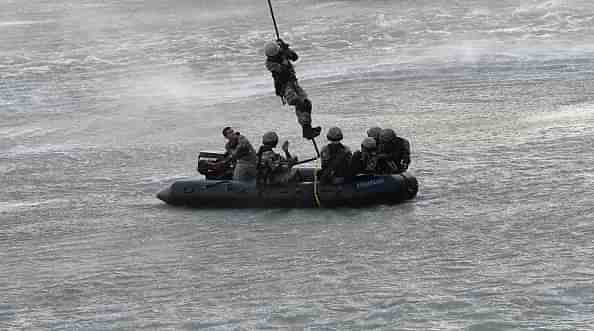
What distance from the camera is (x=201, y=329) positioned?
12.3m

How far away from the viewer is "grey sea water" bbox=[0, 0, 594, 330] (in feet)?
42.1

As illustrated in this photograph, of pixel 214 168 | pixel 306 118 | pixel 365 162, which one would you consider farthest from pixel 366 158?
pixel 214 168

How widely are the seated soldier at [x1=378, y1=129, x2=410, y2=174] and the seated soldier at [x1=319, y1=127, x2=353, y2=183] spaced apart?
A: 1.57 feet

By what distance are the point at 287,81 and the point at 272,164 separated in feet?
5.61

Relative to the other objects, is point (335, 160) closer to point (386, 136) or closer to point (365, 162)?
point (365, 162)

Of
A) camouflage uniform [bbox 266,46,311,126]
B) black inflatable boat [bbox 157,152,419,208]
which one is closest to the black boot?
camouflage uniform [bbox 266,46,311,126]

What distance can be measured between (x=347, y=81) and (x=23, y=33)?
1526 cm

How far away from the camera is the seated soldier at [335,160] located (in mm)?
15484

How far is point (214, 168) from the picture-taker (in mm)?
16672

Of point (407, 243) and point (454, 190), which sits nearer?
point (407, 243)

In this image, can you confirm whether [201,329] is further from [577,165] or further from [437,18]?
[437,18]

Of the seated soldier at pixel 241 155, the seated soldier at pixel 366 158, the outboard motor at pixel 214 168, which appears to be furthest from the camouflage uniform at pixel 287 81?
the seated soldier at pixel 366 158

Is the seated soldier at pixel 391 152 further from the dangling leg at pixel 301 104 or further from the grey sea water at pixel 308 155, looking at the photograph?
the dangling leg at pixel 301 104

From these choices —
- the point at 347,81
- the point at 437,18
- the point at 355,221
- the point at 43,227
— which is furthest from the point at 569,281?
the point at 437,18
